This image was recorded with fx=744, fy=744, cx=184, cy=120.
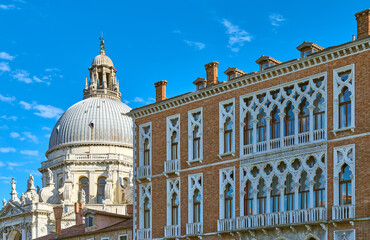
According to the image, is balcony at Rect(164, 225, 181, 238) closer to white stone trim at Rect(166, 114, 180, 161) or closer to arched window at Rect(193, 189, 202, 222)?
arched window at Rect(193, 189, 202, 222)

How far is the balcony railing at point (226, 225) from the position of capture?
36.2 meters

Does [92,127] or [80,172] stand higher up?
[92,127]

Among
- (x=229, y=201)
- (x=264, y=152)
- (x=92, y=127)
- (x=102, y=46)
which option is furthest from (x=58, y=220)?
(x=102, y=46)

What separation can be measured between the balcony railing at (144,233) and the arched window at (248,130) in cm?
831

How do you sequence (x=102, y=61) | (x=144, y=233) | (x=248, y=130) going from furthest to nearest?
(x=102, y=61) → (x=144, y=233) → (x=248, y=130)

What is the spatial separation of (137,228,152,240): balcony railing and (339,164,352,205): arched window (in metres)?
12.9

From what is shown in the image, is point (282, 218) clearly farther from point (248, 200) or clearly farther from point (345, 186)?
point (345, 186)

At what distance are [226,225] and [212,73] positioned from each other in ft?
27.4

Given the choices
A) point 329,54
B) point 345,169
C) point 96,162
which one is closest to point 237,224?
point 345,169

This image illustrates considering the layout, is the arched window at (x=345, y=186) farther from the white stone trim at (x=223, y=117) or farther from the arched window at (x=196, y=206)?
the arched window at (x=196, y=206)

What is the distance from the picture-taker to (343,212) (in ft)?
103

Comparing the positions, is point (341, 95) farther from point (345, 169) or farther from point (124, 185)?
point (124, 185)

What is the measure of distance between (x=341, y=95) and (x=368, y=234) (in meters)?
6.18

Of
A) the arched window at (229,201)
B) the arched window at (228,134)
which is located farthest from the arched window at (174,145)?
the arched window at (229,201)
